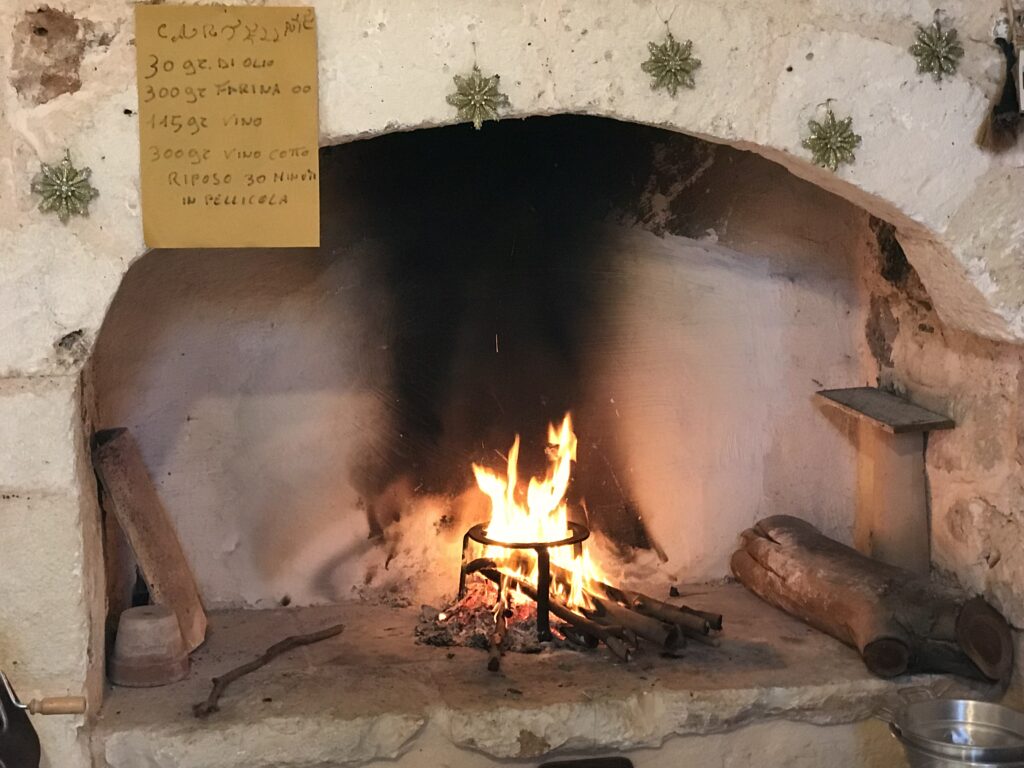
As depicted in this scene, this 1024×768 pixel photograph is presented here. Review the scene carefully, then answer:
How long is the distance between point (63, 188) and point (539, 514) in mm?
1346

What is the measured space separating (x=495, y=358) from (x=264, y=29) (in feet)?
3.57

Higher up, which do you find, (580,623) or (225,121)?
(225,121)

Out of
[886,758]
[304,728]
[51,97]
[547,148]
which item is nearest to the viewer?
[51,97]

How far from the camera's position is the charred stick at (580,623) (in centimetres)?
238

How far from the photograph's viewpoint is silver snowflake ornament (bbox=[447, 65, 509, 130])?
1.94 meters

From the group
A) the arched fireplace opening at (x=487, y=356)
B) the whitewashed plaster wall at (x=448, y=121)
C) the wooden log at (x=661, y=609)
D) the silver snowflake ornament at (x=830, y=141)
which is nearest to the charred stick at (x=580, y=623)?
the wooden log at (x=661, y=609)

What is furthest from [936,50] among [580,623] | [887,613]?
[580,623]

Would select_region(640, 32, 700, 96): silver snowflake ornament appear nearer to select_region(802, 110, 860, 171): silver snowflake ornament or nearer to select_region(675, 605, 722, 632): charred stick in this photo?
select_region(802, 110, 860, 171): silver snowflake ornament

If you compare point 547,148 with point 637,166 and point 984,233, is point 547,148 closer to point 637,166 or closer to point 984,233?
point 637,166

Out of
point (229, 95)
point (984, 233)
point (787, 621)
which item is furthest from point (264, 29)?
point (787, 621)

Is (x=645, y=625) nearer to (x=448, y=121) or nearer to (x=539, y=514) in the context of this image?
(x=539, y=514)

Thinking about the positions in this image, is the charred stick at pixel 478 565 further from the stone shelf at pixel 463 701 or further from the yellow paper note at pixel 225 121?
the yellow paper note at pixel 225 121

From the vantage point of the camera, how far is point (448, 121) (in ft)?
6.46

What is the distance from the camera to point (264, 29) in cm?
190
